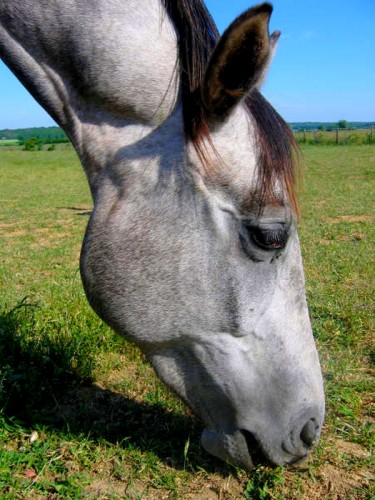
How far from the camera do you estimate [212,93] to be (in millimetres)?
1564

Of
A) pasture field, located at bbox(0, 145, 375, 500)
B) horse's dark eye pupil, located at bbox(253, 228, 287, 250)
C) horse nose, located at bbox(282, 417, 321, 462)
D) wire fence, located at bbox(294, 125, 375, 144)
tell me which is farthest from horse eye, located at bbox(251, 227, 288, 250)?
wire fence, located at bbox(294, 125, 375, 144)

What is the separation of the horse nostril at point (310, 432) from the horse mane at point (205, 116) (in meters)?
0.77

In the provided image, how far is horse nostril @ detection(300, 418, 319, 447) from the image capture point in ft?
5.83

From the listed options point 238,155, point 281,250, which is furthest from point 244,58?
point 281,250

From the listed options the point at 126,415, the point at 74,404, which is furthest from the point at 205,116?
the point at 74,404

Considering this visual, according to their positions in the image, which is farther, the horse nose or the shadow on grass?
the shadow on grass

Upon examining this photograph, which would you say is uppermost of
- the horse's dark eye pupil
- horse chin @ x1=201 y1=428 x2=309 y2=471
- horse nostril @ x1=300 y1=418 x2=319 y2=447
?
the horse's dark eye pupil

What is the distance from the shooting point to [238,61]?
1483mm

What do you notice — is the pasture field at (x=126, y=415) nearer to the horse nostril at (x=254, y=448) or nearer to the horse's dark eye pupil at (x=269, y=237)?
the horse nostril at (x=254, y=448)

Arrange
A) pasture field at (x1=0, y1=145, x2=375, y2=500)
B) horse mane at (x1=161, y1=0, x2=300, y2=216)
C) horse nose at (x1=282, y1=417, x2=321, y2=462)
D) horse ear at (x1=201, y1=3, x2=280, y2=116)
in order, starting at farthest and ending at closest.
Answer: pasture field at (x1=0, y1=145, x2=375, y2=500) → horse nose at (x1=282, y1=417, x2=321, y2=462) → horse mane at (x1=161, y1=0, x2=300, y2=216) → horse ear at (x1=201, y1=3, x2=280, y2=116)

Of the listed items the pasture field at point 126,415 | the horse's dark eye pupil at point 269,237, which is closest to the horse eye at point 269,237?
the horse's dark eye pupil at point 269,237

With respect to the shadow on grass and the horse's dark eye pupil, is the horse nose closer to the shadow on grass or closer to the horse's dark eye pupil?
the shadow on grass

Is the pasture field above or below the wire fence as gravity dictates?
below

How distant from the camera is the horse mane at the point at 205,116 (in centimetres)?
167
